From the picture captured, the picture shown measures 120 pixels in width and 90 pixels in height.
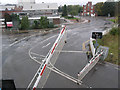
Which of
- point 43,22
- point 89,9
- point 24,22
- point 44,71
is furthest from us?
point 89,9

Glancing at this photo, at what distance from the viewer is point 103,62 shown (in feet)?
42.5

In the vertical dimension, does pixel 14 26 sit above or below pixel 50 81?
above

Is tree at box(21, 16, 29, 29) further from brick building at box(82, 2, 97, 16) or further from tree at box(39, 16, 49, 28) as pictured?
brick building at box(82, 2, 97, 16)

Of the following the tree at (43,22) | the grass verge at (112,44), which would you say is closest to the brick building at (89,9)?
the tree at (43,22)

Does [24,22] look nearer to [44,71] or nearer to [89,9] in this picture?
[44,71]

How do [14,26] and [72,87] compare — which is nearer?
[72,87]

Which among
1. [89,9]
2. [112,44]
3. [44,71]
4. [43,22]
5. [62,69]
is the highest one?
[89,9]

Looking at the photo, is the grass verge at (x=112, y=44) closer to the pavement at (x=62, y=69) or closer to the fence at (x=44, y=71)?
the pavement at (x=62, y=69)

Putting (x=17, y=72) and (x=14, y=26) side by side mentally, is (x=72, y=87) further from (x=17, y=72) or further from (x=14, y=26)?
(x=14, y=26)

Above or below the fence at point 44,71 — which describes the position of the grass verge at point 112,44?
below

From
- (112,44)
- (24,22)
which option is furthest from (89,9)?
(112,44)

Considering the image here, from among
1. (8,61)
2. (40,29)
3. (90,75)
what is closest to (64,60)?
(90,75)

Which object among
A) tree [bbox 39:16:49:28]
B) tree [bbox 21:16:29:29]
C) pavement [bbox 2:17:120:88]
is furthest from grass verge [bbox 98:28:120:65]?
A: tree [bbox 21:16:29:29]

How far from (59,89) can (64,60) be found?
5.29 meters
